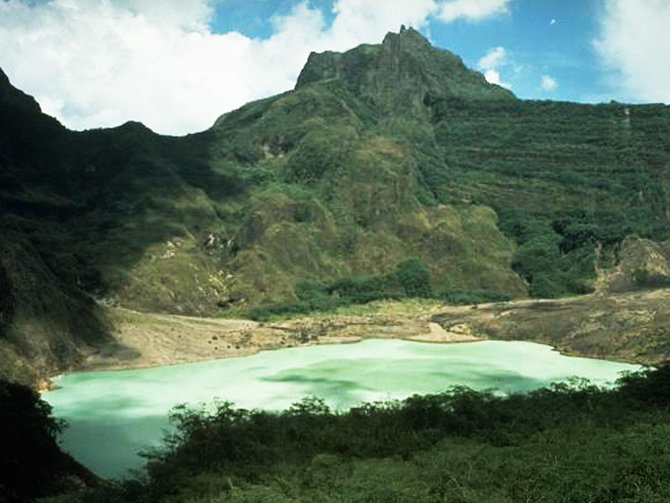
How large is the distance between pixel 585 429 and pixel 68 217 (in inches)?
5030

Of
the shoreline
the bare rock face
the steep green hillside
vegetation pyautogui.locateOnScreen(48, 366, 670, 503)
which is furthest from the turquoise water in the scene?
the bare rock face

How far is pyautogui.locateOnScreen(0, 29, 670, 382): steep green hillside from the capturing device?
426ft

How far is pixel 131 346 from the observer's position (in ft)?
269

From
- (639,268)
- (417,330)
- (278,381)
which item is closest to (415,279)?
(417,330)

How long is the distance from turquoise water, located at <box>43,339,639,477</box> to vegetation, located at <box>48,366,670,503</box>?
47.0 feet

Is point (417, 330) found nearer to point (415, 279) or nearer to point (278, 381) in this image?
point (415, 279)

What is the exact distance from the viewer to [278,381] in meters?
67.9

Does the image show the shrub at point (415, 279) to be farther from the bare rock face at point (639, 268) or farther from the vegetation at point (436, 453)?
the vegetation at point (436, 453)

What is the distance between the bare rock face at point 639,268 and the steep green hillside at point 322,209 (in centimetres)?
472

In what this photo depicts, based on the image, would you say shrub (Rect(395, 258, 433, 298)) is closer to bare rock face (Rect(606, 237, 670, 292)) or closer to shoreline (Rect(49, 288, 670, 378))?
shoreline (Rect(49, 288, 670, 378))

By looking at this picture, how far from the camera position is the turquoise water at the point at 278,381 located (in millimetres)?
48750

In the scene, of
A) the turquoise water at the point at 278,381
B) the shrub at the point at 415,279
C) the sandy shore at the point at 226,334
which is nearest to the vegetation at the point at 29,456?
the turquoise water at the point at 278,381

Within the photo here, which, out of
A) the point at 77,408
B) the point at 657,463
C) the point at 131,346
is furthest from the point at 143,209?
the point at 657,463

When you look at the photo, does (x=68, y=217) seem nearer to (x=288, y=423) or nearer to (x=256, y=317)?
(x=256, y=317)
